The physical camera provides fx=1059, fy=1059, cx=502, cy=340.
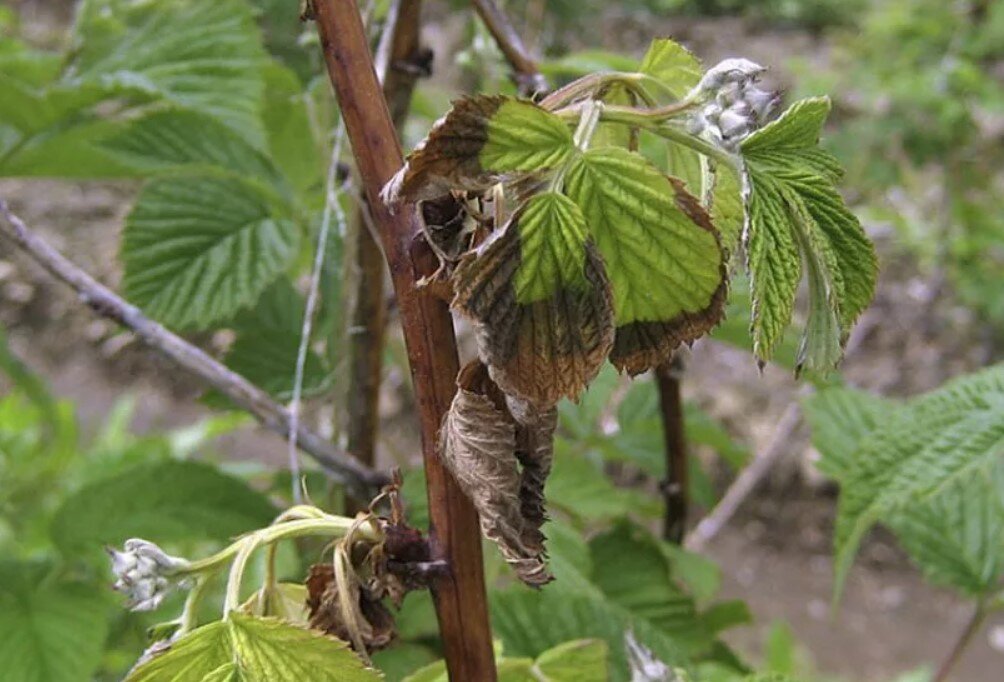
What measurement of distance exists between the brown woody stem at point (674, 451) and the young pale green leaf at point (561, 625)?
0.18m

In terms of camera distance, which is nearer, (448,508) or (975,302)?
Answer: (448,508)

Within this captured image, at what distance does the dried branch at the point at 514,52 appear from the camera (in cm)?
61

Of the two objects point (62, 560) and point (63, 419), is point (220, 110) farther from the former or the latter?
point (63, 419)

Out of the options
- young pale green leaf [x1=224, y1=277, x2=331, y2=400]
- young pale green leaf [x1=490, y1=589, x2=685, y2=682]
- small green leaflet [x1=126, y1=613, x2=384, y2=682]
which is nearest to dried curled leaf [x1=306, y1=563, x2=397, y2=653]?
small green leaflet [x1=126, y1=613, x2=384, y2=682]

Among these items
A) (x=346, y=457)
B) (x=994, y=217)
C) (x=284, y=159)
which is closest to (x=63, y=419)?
(x=284, y=159)

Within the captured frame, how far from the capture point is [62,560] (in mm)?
672

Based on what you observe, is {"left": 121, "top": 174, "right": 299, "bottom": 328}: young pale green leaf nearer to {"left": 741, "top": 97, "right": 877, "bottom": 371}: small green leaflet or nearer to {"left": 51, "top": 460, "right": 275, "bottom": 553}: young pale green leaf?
{"left": 51, "top": 460, "right": 275, "bottom": 553}: young pale green leaf

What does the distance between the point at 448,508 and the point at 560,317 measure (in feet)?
0.26

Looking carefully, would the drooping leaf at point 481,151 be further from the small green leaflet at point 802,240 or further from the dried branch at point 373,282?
the dried branch at point 373,282

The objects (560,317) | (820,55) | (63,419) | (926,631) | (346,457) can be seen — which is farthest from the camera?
(820,55)

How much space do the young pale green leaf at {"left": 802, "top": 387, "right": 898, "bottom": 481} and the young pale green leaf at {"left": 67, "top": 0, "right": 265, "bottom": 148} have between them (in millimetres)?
432

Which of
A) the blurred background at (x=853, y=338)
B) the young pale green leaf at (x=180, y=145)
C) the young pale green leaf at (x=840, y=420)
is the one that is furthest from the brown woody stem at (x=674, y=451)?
the blurred background at (x=853, y=338)

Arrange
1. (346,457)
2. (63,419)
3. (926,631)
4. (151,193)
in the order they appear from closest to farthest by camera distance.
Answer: (346,457), (151,193), (63,419), (926,631)

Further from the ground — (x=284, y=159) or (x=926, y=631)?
(x=284, y=159)
